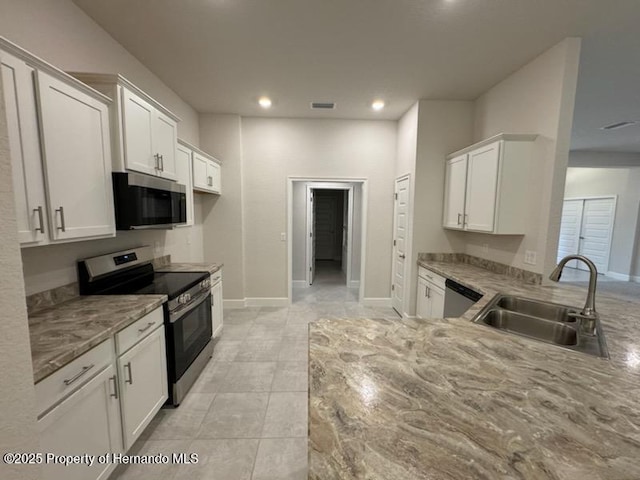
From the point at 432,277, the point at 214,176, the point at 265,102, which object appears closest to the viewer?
the point at 432,277

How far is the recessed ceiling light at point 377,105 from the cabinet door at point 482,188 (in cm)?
139

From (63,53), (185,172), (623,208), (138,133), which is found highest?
(63,53)

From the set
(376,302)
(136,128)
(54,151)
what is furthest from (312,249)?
(54,151)

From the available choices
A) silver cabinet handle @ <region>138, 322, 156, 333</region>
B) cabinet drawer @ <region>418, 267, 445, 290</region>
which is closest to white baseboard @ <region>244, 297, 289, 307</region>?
cabinet drawer @ <region>418, 267, 445, 290</region>

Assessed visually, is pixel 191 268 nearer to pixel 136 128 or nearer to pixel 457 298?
pixel 136 128

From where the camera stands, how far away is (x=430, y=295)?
3387 mm

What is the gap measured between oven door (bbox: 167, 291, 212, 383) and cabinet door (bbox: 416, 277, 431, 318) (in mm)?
2624

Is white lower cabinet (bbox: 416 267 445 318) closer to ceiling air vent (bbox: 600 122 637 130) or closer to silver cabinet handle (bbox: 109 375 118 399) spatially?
silver cabinet handle (bbox: 109 375 118 399)

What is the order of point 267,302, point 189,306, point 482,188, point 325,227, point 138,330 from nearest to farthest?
1. point 138,330
2. point 189,306
3. point 482,188
4. point 267,302
5. point 325,227

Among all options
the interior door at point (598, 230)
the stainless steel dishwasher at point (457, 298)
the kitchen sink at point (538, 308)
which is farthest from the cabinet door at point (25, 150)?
the interior door at point (598, 230)

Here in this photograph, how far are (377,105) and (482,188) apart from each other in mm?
1833

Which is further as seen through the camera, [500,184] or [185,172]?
[185,172]

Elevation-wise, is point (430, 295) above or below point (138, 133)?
below

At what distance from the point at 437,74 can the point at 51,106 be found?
3283mm
